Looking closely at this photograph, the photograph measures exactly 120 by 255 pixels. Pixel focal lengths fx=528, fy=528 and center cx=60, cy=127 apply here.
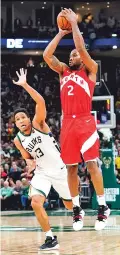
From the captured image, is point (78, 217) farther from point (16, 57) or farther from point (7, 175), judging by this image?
point (16, 57)

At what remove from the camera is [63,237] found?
9516 millimetres

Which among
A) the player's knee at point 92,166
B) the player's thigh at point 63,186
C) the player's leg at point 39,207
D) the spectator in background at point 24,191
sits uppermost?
the player's knee at point 92,166

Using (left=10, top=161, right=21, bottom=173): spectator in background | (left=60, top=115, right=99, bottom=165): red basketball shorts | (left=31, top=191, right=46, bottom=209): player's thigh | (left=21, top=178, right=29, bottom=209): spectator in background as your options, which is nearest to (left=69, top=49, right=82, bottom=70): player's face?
(left=60, top=115, right=99, bottom=165): red basketball shorts

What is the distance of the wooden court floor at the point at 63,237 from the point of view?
780cm

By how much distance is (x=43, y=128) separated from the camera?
8141 millimetres

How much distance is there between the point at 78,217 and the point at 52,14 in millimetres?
23731

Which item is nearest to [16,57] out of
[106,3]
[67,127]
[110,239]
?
[106,3]

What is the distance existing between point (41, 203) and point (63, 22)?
120 inches

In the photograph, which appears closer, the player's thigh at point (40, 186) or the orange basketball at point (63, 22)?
the orange basketball at point (63, 22)

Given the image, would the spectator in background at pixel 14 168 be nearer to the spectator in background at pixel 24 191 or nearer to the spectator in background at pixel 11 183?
Result: the spectator in background at pixel 11 183

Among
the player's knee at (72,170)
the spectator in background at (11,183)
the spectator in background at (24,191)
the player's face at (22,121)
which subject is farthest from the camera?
the spectator in background at (11,183)

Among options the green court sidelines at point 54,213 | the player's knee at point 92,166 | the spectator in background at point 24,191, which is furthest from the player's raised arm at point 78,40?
the spectator in background at point 24,191

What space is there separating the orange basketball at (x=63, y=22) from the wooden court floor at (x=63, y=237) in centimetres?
317

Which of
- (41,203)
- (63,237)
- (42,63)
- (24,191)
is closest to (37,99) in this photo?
(41,203)
